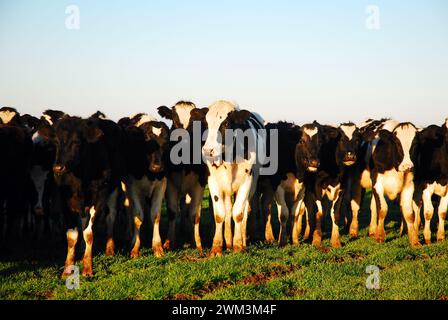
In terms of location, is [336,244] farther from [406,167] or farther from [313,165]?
[406,167]

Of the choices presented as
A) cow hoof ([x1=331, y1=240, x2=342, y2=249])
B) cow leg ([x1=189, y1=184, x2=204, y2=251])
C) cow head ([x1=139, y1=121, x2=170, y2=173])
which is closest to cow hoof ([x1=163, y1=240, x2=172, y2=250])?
cow leg ([x1=189, y1=184, x2=204, y2=251])

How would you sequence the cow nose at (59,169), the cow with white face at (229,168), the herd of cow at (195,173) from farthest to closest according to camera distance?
the cow with white face at (229,168) → the herd of cow at (195,173) → the cow nose at (59,169)

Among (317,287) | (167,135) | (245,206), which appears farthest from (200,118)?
(317,287)

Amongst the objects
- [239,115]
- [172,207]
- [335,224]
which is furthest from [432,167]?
[172,207]

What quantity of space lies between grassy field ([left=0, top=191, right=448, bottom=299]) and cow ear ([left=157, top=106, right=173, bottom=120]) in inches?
131

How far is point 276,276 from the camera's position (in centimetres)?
883

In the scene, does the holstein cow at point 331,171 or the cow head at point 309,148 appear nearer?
the cow head at point 309,148

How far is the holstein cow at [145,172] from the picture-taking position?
10.7m

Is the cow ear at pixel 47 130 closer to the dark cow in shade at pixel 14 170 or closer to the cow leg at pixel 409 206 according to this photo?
the dark cow in shade at pixel 14 170

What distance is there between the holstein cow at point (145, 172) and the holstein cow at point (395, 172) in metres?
5.01

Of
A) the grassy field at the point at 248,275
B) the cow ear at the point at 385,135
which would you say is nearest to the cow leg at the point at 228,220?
the grassy field at the point at 248,275
